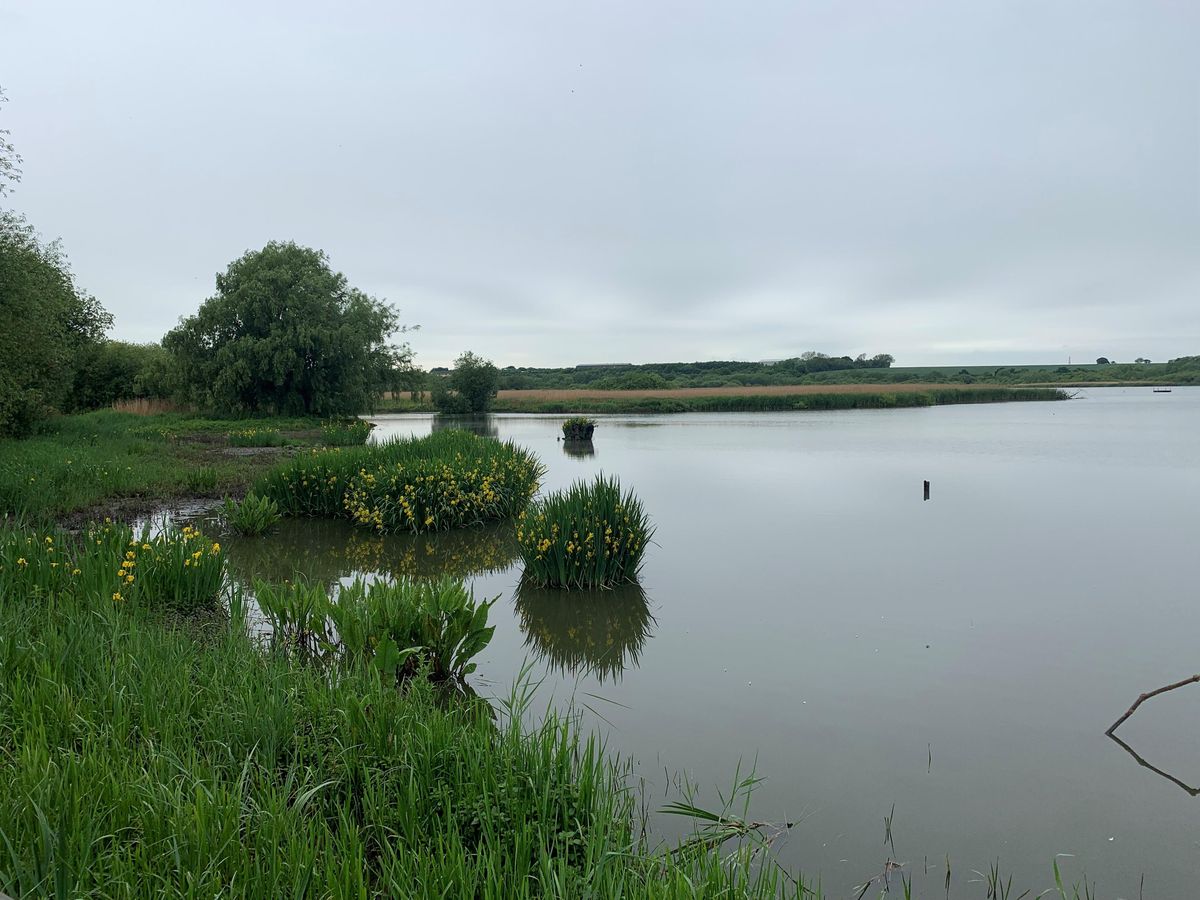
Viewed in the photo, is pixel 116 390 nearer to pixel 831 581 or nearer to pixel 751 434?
pixel 751 434

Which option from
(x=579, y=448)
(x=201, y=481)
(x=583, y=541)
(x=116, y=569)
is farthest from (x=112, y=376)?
(x=116, y=569)

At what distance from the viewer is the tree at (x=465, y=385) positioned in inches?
2131

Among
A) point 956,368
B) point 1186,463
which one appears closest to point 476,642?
point 1186,463

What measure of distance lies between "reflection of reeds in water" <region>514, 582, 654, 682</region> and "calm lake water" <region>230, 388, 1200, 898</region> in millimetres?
33

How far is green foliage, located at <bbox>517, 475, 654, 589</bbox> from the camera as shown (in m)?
7.91

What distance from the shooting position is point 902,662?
5609mm

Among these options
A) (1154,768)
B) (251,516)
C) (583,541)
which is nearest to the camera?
(1154,768)

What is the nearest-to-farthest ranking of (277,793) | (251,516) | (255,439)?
(277,793) → (251,516) → (255,439)

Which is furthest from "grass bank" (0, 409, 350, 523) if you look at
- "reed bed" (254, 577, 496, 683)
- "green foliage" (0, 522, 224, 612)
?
"reed bed" (254, 577, 496, 683)

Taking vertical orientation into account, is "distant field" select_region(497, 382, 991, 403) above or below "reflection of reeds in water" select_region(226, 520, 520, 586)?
above

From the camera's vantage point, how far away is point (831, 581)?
8039mm

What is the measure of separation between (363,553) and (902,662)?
6.83 m

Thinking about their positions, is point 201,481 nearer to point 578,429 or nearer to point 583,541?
point 583,541

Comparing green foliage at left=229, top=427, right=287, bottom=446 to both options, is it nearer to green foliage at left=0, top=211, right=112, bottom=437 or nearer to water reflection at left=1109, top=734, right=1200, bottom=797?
green foliage at left=0, top=211, right=112, bottom=437
